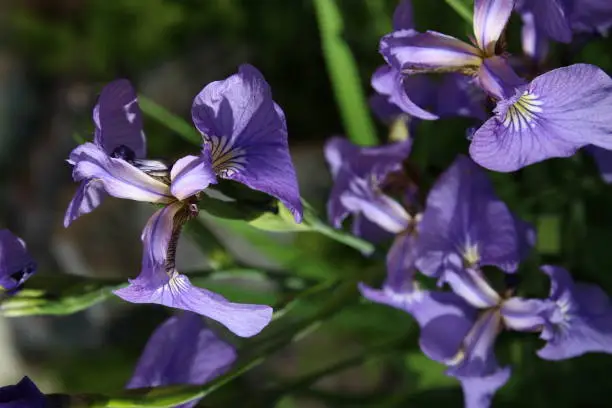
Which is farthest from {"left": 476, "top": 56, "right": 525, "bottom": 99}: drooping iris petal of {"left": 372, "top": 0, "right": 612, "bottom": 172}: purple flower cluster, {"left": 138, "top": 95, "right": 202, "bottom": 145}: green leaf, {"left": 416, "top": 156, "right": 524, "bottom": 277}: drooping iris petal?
{"left": 138, "top": 95, "right": 202, "bottom": 145}: green leaf

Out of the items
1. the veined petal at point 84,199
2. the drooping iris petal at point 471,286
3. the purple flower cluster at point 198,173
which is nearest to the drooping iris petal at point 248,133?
the purple flower cluster at point 198,173

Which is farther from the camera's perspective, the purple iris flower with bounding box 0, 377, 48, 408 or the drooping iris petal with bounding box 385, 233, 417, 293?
the drooping iris petal with bounding box 385, 233, 417, 293

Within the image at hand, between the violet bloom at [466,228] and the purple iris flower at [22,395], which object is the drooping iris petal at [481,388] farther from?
the purple iris flower at [22,395]

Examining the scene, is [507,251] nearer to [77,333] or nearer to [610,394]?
[610,394]

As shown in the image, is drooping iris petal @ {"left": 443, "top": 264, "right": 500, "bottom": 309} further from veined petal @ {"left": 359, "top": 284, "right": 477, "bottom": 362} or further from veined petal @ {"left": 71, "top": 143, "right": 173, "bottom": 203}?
veined petal @ {"left": 71, "top": 143, "right": 173, "bottom": 203}

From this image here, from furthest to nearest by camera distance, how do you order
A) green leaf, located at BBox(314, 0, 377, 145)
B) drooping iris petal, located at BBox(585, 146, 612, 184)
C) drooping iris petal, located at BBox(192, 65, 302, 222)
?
1. green leaf, located at BBox(314, 0, 377, 145)
2. drooping iris petal, located at BBox(585, 146, 612, 184)
3. drooping iris petal, located at BBox(192, 65, 302, 222)

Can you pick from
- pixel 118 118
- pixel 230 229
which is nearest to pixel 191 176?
pixel 118 118

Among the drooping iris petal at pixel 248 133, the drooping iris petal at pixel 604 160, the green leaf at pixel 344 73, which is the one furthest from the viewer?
the green leaf at pixel 344 73

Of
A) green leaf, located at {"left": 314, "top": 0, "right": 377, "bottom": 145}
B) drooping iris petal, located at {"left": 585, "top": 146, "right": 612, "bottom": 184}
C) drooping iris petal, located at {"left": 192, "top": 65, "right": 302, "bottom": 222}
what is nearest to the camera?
drooping iris petal, located at {"left": 192, "top": 65, "right": 302, "bottom": 222}
